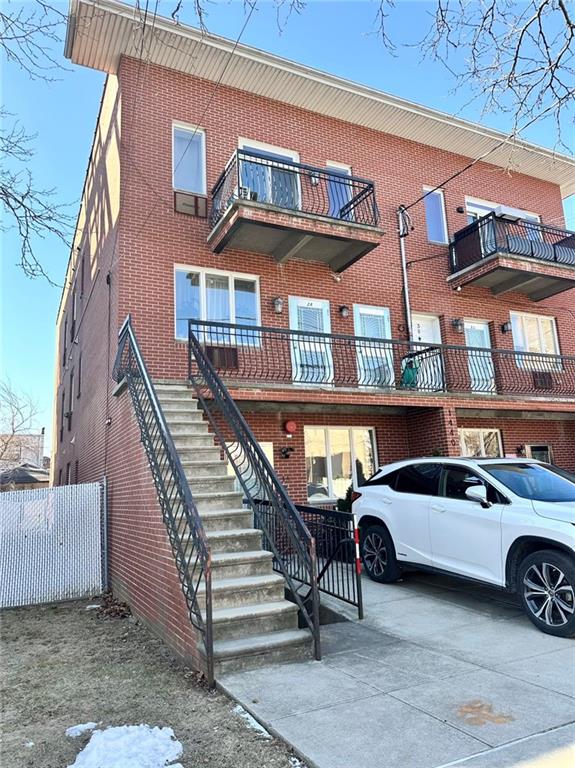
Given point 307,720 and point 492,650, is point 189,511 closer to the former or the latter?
point 307,720

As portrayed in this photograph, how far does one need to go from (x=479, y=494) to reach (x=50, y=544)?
7.10 m

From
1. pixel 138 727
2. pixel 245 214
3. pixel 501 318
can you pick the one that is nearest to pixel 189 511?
pixel 138 727

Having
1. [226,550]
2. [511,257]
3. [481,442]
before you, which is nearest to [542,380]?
[481,442]

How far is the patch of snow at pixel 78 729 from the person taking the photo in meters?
3.71

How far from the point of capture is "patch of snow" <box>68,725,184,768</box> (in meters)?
3.19

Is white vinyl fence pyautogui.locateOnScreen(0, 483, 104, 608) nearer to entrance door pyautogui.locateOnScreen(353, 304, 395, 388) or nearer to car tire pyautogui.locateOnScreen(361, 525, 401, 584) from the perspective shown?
car tire pyautogui.locateOnScreen(361, 525, 401, 584)

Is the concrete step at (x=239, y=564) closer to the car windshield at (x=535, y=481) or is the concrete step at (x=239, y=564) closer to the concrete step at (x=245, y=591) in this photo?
the concrete step at (x=245, y=591)

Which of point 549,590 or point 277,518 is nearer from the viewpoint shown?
point 549,590

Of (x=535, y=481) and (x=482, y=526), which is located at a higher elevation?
(x=535, y=481)

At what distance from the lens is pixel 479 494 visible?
6.06 meters

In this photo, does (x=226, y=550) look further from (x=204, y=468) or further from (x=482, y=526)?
(x=482, y=526)

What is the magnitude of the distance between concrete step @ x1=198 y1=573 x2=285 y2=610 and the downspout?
334 inches

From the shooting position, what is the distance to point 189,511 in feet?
16.1

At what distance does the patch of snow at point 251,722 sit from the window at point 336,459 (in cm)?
745
